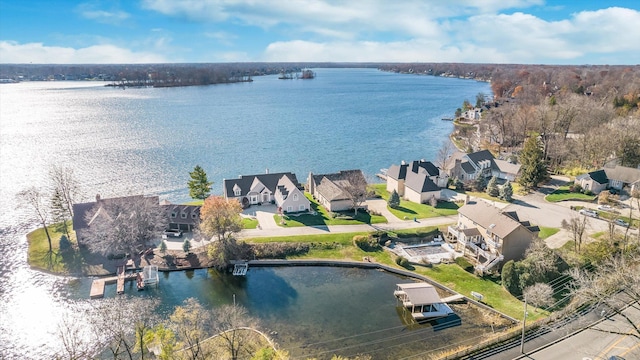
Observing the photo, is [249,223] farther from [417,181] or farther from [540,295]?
[540,295]

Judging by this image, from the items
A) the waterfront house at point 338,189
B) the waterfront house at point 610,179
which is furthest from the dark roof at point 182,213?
the waterfront house at point 610,179

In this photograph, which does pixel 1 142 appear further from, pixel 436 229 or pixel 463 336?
pixel 463 336

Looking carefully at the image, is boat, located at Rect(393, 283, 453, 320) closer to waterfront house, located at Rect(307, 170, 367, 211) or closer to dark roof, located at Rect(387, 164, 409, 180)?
waterfront house, located at Rect(307, 170, 367, 211)

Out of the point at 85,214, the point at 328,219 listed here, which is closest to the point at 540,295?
the point at 328,219

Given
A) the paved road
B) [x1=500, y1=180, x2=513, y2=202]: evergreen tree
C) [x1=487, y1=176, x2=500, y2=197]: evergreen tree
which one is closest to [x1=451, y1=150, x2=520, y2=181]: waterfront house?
[x1=487, y1=176, x2=500, y2=197]: evergreen tree

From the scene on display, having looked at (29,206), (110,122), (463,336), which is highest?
(110,122)

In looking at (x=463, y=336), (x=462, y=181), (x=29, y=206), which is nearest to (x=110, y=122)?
(x=29, y=206)

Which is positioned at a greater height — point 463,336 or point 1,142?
point 1,142
